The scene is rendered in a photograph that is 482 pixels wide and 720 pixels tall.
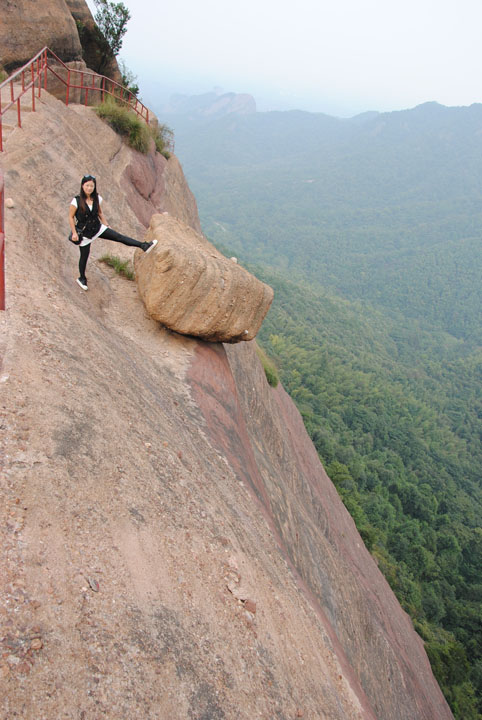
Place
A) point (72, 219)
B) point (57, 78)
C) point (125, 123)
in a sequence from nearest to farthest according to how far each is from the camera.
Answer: point (72, 219) → point (57, 78) → point (125, 123)

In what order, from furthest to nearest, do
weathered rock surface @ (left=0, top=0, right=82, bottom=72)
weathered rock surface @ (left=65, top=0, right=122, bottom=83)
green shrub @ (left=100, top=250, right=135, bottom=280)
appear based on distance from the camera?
1. weathered rock surface @ (left=65, top=0, right=122, bottom=83)
2. weathered rock surface @ (left=0, top=0, right=82, bottom=72)
3. green shrub @ (left=100, top=250, right=135, bottom=280)

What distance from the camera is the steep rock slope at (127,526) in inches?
120

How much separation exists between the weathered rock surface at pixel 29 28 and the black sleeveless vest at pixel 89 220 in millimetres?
11991

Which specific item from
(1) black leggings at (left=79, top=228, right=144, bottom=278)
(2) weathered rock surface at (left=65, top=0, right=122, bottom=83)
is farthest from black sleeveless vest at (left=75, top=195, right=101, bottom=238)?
(2) weathered rock surface at (left=65, top=0, right=122, bottom=83)

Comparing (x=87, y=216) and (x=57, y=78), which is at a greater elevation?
(x=57, y=78)

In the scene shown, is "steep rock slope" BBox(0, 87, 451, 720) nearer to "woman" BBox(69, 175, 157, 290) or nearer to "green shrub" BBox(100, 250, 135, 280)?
"green shrub" BBox(100, 250, 135, 280)

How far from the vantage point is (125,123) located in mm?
15828

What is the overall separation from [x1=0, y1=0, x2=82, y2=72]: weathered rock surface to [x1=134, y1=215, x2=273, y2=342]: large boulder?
34.4 feet

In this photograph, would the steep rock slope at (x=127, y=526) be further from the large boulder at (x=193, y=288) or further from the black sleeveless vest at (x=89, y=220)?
the black sleeveless vest at (x=89, y=220)

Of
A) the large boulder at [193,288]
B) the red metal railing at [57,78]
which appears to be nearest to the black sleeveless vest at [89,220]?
the large boulder at [193,288]

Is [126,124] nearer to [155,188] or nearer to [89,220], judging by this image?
[155,188]

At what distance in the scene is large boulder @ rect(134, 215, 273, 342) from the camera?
27.0 feet

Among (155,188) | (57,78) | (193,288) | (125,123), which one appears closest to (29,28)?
(57,78)

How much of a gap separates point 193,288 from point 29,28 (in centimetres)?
1292
